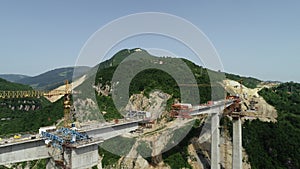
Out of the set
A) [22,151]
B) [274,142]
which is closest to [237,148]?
[274,142]

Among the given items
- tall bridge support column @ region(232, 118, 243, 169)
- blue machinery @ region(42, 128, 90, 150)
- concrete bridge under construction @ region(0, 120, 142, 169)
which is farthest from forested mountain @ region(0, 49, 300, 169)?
blue machinery @ region(42, 128, 90, 150)

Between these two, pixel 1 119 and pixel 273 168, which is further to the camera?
pixel 1 119

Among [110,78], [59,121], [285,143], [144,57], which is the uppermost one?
[144,57]

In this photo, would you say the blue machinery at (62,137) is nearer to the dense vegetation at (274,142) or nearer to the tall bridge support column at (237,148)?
the tall bridge support column at (237,148)

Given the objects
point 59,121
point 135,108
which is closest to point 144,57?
point 135,108

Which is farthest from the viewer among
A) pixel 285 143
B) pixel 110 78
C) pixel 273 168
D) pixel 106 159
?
pixel 110 78

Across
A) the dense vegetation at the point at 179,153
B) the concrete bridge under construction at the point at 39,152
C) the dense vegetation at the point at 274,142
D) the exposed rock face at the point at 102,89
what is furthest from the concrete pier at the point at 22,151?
the exposed rock face at the point at 102,89

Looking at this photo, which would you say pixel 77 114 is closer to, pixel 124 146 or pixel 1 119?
pixel 124 146

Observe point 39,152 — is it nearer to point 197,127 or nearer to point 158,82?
point 197,127

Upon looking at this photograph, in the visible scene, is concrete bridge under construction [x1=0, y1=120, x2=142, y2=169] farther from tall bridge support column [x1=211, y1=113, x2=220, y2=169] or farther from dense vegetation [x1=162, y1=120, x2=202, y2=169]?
tall bridge support column [x1=211, y1=113, x2=220, y2=169]
